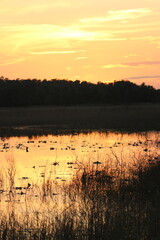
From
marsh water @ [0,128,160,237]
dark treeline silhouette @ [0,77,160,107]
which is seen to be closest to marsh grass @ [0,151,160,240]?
marsh water @ [0,128,160,237]

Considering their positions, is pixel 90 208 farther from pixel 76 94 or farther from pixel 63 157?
pixel 76 94

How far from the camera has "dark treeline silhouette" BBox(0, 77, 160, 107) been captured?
75.6 m

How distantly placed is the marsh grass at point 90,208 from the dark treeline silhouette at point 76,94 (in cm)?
6258

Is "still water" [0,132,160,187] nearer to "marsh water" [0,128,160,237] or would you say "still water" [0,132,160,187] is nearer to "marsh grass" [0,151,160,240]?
"marsh water" [0,128,160,237]

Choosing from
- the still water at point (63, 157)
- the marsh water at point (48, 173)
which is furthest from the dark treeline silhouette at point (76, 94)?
the marsh water at point (48, 173)

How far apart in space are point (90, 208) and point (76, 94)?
223ft

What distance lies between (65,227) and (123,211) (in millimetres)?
1352

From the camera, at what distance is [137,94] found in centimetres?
7644

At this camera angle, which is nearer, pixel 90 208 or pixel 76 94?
pixel 90 208

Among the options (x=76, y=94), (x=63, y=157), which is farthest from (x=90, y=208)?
(x=76, y=94)

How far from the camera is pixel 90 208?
915 cm

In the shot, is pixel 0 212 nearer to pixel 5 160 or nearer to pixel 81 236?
pixel 81 236

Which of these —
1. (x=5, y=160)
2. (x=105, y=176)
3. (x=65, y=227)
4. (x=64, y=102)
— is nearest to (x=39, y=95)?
(x=64, y=102)

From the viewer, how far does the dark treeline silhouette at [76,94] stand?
7562 centimetres
